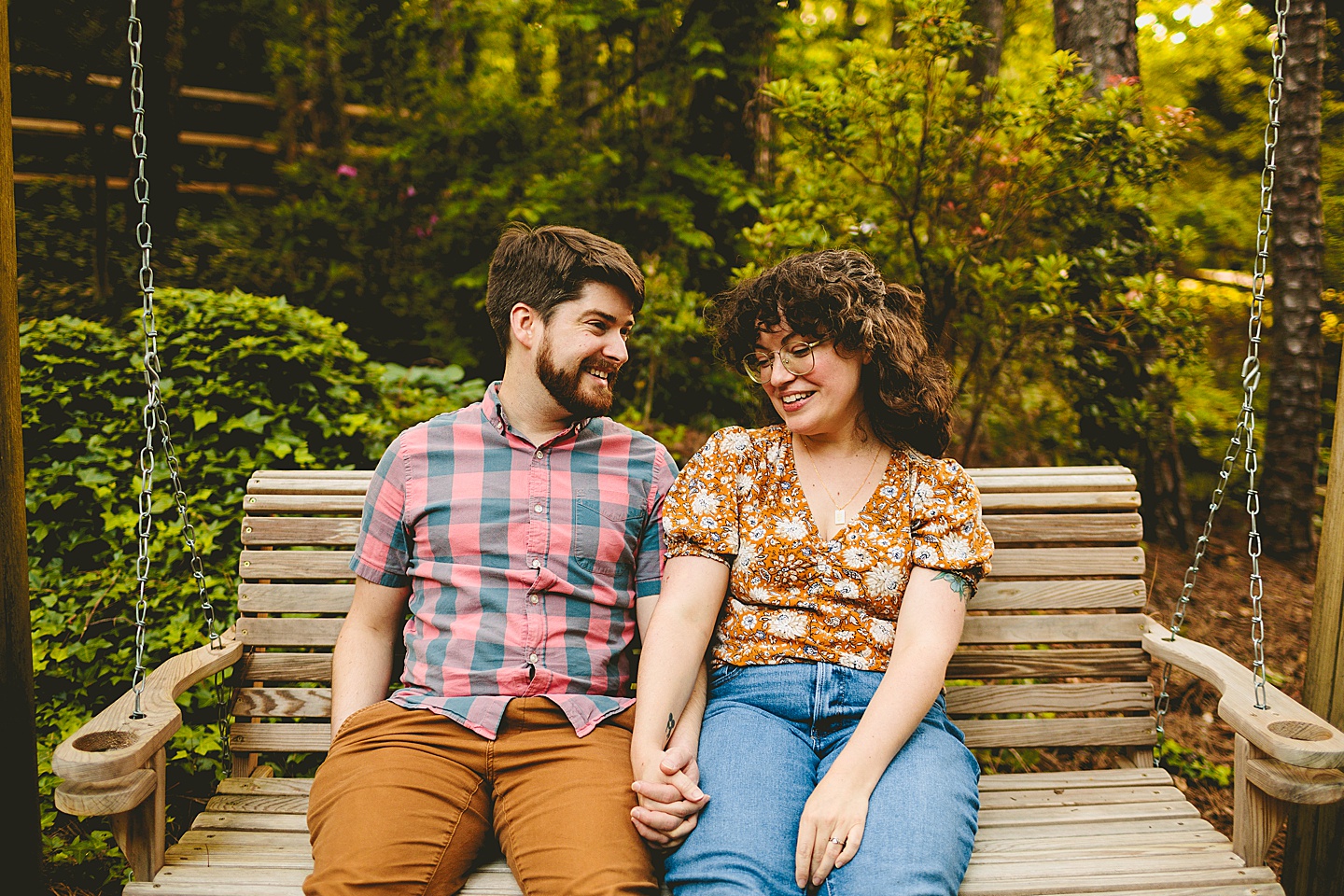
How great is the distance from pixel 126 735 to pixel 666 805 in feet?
3.94

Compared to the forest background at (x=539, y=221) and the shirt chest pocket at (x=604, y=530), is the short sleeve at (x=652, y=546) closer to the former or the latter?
the shirt chest pocket at (x=604, y=530)

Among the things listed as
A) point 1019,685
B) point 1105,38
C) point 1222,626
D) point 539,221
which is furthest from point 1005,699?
point 1105,38

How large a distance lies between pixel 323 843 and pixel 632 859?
0.64 metres

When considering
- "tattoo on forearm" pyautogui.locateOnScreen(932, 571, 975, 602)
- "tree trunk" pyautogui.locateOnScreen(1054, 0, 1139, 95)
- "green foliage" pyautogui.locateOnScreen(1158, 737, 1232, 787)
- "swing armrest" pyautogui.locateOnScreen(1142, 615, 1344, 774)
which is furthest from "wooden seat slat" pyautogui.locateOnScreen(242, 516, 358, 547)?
"tree trunk" pyautogui.locateOnScreen(1054, 0, 1139, 95)

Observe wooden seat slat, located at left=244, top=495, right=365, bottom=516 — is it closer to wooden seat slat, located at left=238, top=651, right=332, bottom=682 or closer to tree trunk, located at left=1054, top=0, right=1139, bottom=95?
wooden seat slat, located at left=238, top=651, right=332, bottom=682

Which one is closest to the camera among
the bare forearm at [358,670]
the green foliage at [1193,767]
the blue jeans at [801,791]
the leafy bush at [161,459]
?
the blue jeans at [801,791]

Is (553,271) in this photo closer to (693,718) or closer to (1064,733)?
(693,718)

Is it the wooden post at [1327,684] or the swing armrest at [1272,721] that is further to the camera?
the wooden post at [1327,684]

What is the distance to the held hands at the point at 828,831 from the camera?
182 cm

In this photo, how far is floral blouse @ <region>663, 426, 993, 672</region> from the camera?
2172 millimetres

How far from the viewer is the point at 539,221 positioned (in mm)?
4754

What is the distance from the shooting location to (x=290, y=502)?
2676mm

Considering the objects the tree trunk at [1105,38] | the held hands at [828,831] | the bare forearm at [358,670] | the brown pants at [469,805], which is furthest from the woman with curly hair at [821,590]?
the tree trunk at [1105,38]

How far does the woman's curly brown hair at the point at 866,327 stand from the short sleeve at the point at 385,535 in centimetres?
95
